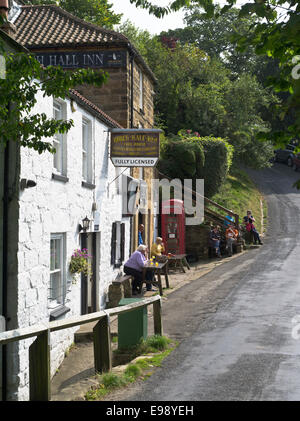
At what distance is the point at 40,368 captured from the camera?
6832mm

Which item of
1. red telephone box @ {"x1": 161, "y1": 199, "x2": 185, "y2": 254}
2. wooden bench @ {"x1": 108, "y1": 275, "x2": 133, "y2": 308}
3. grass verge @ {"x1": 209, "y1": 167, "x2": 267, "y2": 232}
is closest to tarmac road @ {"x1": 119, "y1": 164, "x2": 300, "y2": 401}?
wooden bench @ {"x1": 108, "y1": 275, "x2": 133, "y2": 308}

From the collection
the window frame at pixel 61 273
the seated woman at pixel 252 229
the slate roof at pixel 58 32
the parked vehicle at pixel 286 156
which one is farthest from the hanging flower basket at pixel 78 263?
the parked vehicle at pixel 286 156

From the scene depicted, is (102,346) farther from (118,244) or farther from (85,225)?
(118,244)

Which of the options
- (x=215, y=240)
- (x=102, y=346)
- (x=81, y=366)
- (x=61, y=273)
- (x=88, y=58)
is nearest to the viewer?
(x=102, y=346)

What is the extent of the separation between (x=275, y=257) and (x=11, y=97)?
17222 mm

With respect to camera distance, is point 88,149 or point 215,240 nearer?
point 88,149

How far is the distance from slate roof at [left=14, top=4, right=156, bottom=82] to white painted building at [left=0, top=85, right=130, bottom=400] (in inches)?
177

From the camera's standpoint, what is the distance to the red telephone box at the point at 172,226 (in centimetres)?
2344

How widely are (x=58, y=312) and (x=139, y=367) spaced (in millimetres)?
2899

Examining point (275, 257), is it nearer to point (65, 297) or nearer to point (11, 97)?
point (65, 297)

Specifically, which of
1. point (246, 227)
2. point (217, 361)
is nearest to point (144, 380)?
point (217, 361)

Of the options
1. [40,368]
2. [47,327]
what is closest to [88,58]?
[47,327]

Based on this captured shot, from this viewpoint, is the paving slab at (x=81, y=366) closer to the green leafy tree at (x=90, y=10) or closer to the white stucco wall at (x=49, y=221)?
the white stucco wall at (x=49, y=221)
